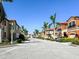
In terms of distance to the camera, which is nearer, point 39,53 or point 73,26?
point 39,53

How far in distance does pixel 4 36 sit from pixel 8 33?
183 inches

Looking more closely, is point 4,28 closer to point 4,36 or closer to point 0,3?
point 4,36

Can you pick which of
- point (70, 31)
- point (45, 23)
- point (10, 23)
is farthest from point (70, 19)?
point (45, 23)

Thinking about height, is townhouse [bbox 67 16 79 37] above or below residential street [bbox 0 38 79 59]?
above

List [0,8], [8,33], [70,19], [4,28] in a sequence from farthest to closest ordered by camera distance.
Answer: [70,19], [8,33], [4,28], [0,8]

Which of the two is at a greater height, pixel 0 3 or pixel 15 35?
pixel 0 3

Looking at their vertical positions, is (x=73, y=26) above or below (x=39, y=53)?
above

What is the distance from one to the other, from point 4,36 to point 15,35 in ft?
46.5

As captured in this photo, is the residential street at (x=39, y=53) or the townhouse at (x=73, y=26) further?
the townhouse at (x=73, y=26)

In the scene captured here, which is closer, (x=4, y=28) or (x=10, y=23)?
(x=4, y=28)

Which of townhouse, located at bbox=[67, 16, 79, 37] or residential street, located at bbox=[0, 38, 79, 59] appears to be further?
townhouse, located at bbox=[67, 16, 79, 37]

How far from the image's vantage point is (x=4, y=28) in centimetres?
6512

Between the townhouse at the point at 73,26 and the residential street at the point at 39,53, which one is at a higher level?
the townhouse at the point at 73,26

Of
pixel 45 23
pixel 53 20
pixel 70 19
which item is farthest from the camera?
pixel 45 23
